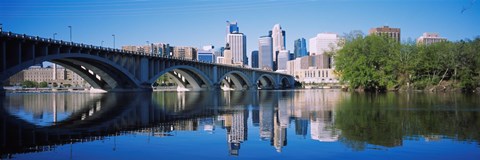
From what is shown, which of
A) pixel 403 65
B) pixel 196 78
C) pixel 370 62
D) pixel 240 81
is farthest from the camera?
pixel 240 81

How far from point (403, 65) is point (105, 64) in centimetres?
5708

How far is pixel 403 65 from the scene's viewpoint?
89750 millimetres

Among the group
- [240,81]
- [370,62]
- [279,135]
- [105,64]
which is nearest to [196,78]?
[240,81]

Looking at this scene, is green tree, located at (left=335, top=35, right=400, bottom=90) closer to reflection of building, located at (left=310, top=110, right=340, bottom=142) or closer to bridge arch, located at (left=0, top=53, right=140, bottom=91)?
bridge arch, located at (left=0, top=53, right=140, bottom=91)

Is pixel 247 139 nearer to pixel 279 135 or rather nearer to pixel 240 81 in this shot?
pixel 279 135

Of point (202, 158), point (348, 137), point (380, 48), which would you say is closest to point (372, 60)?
point (380, 48)

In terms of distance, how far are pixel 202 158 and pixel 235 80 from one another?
152 m

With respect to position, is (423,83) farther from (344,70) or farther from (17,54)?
(17,54)

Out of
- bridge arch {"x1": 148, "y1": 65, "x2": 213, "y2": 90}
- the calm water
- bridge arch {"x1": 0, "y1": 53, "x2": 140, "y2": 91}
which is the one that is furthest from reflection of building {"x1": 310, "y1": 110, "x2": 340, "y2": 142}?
bridge arch {"x1": 148, "y1": 65, "x2": 213, "y2": 90}

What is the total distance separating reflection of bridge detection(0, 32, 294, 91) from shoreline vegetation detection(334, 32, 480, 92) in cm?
3923

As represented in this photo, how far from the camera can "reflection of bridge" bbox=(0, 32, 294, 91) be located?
56.2 m

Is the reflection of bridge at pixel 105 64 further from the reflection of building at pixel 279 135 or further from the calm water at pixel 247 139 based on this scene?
the reflection of building at pixel 279 135

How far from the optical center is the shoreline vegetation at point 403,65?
81.4 meters

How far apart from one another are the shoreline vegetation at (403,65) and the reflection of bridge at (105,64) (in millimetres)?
39230
